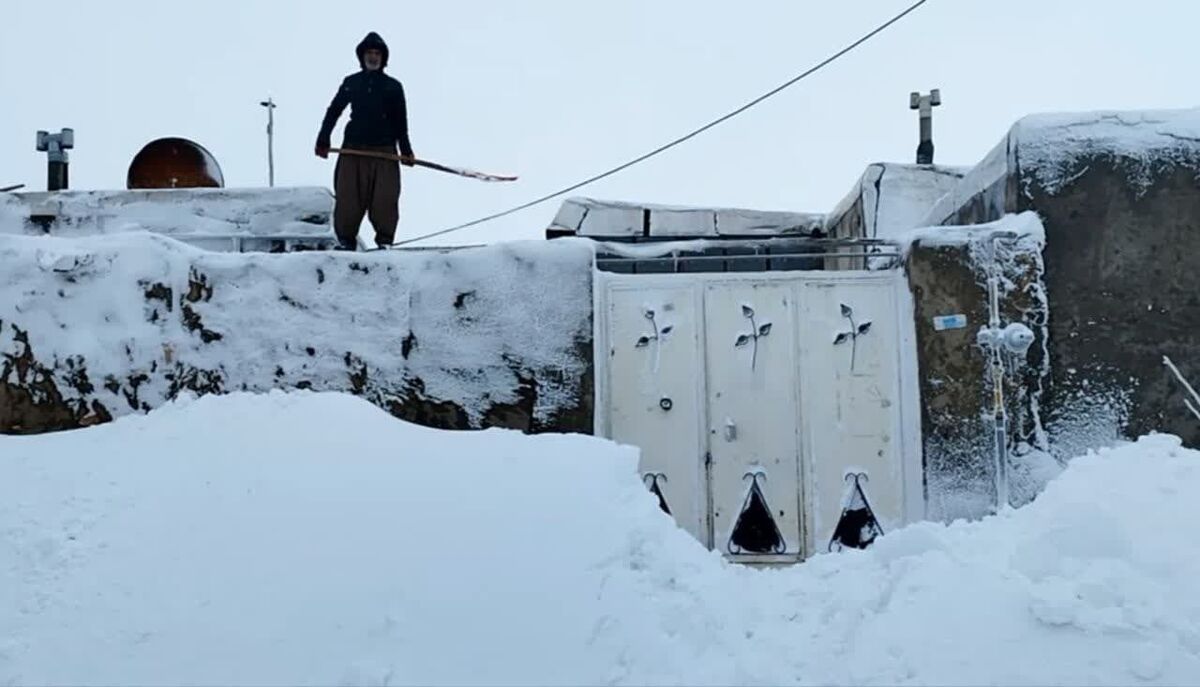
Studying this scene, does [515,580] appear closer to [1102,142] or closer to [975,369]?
[975,369]

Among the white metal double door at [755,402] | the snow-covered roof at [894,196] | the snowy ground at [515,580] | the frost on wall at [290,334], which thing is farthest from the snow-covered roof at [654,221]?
the snowy ground at [515,580]

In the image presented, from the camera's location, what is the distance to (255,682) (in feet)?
12.7

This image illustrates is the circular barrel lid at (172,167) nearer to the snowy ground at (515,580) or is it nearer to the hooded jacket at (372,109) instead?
the hooded jacket at (372,109)

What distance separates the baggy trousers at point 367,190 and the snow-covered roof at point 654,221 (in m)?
3.39

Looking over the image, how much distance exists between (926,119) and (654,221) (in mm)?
3624

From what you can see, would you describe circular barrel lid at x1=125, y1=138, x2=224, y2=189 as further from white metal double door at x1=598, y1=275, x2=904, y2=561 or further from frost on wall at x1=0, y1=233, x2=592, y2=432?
white metal double door at x1=598, y1=275, x2=904, y2=561

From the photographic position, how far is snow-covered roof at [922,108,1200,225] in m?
6.23

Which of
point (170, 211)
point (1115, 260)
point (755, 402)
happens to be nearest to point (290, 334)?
point (755, 402)

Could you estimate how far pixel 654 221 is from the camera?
10.6 metres

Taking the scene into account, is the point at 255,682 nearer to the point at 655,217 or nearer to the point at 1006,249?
the point at 1006,249

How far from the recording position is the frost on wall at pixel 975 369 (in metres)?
6.17

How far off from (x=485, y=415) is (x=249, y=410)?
134 centimetres

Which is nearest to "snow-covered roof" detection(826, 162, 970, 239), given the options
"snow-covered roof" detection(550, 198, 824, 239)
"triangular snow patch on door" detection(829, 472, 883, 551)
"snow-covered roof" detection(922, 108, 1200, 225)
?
"snow-covered roof" detection(550, 198, 824, 239)

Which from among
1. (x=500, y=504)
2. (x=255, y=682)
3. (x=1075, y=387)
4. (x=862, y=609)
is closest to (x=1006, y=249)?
(x=1075, y=387)
